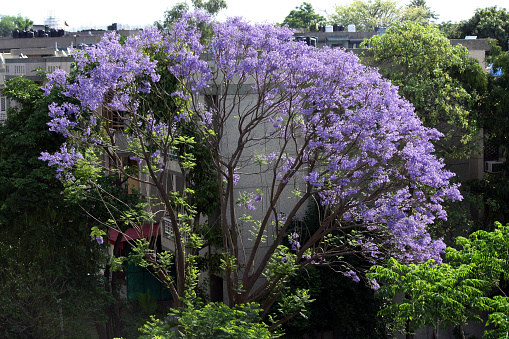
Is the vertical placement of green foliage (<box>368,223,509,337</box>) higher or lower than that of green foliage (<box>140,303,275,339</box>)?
higher

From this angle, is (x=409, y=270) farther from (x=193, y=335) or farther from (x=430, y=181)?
(x=193, y=335)

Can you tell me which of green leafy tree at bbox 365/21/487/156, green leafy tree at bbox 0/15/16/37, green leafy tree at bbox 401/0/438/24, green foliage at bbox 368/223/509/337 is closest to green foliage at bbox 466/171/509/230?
green leafy tree at bbox 365/21/487/156

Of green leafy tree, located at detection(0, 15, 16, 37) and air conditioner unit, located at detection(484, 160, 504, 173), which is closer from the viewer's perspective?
air conditioner unit, located at detection(484, 160, 504, 173)

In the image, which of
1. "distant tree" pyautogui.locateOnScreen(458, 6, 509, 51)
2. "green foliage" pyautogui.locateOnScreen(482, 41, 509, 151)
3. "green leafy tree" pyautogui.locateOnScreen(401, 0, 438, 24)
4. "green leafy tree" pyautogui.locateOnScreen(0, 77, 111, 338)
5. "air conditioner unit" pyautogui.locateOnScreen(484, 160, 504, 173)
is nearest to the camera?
"green leafy tree" pyautogui.locateOnScreen(0, 77, 111, 338)

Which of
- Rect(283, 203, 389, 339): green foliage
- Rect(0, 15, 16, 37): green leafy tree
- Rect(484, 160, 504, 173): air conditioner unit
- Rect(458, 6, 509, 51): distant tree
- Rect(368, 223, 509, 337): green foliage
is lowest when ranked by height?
Rect(283, 203, 389, 339): green foliage

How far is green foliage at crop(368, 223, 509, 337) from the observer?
914cm

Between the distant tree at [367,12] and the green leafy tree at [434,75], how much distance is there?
52604mm

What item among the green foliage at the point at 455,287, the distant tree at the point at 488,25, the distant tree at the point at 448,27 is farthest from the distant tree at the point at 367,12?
the green foliage at the point at 455,287

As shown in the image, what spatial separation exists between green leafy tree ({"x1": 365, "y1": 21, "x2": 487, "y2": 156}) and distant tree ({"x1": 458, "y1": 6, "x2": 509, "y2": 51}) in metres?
25.5

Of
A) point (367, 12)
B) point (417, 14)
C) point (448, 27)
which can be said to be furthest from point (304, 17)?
point (448, 27)

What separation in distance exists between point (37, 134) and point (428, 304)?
11.0m

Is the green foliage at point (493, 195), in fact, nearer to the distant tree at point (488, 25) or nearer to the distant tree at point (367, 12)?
the distant tree at point (488, 25)

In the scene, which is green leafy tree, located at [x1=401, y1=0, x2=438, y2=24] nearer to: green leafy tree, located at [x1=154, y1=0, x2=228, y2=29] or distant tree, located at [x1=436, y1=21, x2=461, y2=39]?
distant tree, located at [x1=436, y1=21, x2=461, y2=39]

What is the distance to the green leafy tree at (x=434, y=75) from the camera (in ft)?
55.7
